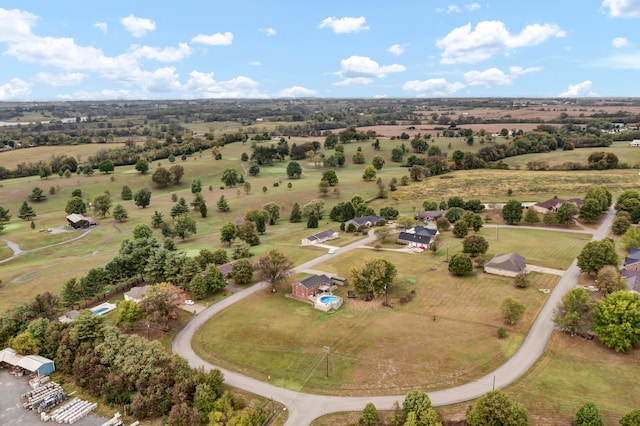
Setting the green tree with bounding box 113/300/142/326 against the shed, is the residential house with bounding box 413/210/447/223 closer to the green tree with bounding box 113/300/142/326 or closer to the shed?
the green tree with bounding box 113/300/142/326

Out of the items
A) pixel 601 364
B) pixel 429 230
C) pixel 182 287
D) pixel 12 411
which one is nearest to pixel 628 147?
pixel 429 230

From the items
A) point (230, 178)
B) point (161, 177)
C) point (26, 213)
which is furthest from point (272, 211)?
point (26, 213)

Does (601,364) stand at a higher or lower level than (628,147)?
lower

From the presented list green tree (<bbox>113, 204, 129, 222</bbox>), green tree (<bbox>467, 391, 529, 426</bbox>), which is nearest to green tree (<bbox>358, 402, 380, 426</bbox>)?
green tree (<bbox>467, 391, 529, 426</bbox>)

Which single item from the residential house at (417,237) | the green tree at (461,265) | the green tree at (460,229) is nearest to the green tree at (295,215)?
the residential house at (417,237)

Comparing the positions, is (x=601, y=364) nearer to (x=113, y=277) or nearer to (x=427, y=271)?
(x=427, y=271)
